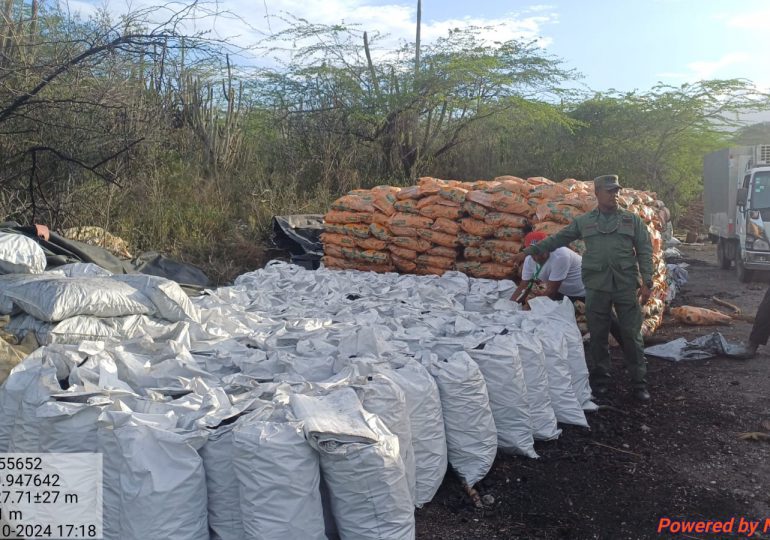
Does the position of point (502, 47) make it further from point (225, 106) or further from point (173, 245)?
point (173, 245)

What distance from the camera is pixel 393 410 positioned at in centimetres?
279

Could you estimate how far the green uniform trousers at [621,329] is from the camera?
15.5ft

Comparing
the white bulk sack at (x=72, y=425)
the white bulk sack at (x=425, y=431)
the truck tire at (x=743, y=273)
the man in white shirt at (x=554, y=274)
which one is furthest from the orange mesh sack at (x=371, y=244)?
the truck tire at (x=743, y=273)

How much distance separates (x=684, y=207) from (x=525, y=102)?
820 cm

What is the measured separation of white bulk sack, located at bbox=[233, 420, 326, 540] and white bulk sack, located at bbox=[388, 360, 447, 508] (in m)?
0.78

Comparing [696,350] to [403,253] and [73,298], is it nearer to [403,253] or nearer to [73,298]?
[403,253]

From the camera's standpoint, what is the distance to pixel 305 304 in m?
5.19

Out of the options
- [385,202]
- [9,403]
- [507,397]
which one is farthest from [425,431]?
[385,202]

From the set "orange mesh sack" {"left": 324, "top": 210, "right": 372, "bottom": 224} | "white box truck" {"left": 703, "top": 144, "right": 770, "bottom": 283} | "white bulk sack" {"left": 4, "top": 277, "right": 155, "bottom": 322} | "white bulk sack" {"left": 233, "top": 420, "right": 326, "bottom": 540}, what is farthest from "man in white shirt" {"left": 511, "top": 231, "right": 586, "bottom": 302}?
"white box truck" {"left": 703, "top": 144, "right": 770, "bottom": 283}

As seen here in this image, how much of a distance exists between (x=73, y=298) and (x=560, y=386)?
2.98 meters

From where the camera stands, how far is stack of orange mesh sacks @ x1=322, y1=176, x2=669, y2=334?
627 centimetres

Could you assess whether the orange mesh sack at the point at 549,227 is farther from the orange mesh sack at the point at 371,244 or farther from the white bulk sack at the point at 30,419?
the white bulk sack at the point at 30,419

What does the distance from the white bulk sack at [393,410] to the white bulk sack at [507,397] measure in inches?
31.5

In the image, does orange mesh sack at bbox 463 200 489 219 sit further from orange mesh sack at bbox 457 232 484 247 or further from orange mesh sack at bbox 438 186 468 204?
orange mesh sack at bbox 457 232 484 247
